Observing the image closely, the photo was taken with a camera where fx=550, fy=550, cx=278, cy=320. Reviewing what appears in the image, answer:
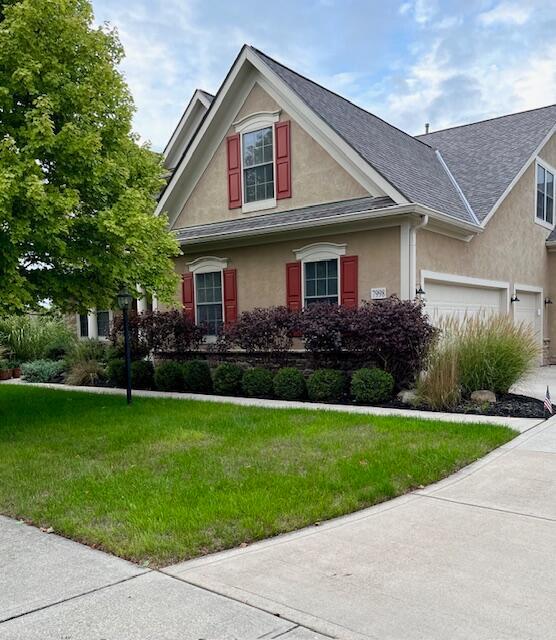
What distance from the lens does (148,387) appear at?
499 inches

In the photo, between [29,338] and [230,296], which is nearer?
[230,296]

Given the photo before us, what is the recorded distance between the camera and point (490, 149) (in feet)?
50.4

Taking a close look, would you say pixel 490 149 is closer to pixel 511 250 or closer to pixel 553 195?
pixel 553 195

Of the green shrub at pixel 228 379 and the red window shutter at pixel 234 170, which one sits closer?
the green shrub at pixel 228 379

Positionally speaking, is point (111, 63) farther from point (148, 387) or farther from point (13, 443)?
point (148, 387)

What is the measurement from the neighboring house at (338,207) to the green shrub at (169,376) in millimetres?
1776

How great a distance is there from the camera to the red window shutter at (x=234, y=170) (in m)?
13.2

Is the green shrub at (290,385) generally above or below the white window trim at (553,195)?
below

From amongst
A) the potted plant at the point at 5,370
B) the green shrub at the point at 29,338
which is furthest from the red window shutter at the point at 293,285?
the potted plant at the point at 5,370

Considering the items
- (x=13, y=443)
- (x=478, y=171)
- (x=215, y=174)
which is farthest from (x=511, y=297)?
(x=13, y=443)

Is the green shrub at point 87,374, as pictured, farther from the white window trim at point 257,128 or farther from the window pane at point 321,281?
the window pane at point 321,281

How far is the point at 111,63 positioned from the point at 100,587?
7422 millimetres

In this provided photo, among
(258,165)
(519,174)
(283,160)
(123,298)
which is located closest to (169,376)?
(123,298)

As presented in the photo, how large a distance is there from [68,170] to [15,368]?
10.1m
